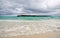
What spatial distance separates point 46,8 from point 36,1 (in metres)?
0.32

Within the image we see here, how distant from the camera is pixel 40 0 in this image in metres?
2.63

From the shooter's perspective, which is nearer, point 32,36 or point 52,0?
point 32,36

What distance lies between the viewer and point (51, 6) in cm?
267

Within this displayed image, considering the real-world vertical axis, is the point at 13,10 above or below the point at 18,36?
above

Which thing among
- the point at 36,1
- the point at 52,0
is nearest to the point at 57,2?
the point at 52,0

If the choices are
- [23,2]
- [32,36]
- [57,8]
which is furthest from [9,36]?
[57,8]

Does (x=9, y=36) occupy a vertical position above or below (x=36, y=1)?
below

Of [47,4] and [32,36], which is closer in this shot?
[32,36]

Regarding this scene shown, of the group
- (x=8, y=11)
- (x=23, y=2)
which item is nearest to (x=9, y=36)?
(x=8, y=11)

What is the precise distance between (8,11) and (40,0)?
829 millimetres

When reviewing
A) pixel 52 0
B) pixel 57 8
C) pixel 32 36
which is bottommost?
pixel 32 36

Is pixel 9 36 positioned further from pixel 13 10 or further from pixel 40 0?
pixel 40 0

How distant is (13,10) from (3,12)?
0.26 m

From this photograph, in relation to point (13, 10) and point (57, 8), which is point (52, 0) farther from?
point (13, 10)
